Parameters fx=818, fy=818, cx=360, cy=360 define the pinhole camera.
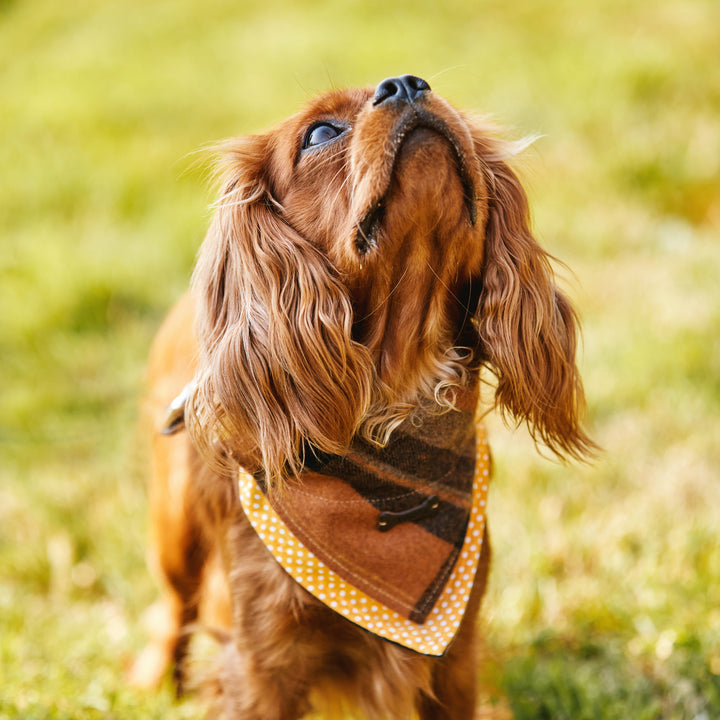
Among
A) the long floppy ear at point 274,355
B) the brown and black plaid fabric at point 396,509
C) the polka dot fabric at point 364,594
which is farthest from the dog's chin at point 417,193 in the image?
the polka dot fabric at point 364,594

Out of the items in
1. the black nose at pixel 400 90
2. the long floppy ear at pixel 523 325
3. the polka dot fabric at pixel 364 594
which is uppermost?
the black nose at pixel 400 90

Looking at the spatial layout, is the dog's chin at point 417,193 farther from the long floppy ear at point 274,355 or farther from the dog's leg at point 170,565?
the dog's leg at point 170,565

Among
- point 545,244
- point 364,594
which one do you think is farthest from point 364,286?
point 545,244

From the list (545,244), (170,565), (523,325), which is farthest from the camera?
(545,244)

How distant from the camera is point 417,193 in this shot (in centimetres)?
171

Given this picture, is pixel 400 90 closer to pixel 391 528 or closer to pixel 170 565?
pixel 391 528

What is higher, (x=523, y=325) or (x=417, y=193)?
(x=417, y=193)

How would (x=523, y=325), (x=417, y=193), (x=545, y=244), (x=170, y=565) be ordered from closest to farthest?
1. (x=417, y=193)
2. (x=523, y=325)
3. (x=170, y=565)
4. (x=545, y=244)

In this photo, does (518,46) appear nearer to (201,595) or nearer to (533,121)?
(533,121)

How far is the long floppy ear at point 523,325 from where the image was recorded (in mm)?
1901

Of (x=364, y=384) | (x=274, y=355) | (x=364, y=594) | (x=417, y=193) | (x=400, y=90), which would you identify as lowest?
(x=364, y=594)

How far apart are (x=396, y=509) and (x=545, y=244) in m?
3.25

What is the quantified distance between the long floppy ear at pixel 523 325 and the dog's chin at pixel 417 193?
234 millimetres

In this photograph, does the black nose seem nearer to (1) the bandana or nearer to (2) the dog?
(2) the dog
